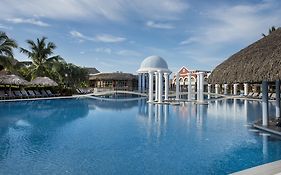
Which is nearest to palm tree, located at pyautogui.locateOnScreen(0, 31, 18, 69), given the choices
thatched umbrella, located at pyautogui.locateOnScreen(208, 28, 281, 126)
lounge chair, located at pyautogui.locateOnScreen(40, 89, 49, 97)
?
lounge chair, located at pyautogui.locateOnScreen(40, 89, 49, 97)

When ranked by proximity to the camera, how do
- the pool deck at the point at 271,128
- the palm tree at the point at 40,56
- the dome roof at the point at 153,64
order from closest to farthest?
1. the pool deck at the point at 271,128
2. the palm tree at the point at 40,56
3. the dome roof at the point at 153,64

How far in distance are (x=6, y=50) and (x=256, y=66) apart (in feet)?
69.9

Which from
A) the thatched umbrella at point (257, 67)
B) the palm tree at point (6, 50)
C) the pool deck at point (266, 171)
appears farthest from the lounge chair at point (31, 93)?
the pool deck at point (266, 171)

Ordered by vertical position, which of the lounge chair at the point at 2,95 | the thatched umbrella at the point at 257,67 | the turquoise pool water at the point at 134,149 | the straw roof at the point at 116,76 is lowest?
the turquoise pool water at the point at 134,149

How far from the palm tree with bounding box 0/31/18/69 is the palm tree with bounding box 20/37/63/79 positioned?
6.60 metres

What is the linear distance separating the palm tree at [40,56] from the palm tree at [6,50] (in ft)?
21.7

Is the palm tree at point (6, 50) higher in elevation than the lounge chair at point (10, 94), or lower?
higher

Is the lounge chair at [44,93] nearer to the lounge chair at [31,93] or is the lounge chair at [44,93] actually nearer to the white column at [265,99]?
the lounge chair at [31,93]

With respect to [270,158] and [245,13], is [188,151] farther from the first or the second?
[245,13]

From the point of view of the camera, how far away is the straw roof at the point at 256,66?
7477 millimetres

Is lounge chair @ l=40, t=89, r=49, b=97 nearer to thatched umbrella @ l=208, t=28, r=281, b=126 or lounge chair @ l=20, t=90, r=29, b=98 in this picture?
lounge chair @ l=20, t=90, r=29, b=98

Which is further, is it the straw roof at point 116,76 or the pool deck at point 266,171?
the straw roof at point 116,76

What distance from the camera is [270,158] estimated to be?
21.7ft

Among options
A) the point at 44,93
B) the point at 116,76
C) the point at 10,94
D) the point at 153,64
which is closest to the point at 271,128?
the point at 10,94
